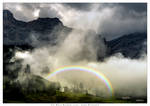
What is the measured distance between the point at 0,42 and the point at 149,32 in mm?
81541

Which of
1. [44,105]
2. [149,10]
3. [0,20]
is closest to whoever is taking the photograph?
[44,105]

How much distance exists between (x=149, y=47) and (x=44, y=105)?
203ft

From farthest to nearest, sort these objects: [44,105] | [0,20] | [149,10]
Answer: [0,20] → [149,10] → [44,105]

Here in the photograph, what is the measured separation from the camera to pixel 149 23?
315 ft

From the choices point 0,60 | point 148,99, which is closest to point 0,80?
point 0,60

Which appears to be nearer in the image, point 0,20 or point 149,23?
point 149,23

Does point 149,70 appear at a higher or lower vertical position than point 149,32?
lower

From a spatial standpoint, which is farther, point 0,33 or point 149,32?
point 0,33

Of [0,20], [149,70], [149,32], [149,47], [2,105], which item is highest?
[0,20]

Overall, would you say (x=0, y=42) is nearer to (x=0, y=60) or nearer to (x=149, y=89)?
(x=0, y=60)

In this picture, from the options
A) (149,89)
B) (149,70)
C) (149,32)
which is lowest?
(149,89)

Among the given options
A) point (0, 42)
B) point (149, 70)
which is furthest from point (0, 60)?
point (149, 70)

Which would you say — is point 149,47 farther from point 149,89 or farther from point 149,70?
point 149,89

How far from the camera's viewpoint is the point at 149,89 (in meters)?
95.8
